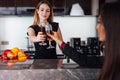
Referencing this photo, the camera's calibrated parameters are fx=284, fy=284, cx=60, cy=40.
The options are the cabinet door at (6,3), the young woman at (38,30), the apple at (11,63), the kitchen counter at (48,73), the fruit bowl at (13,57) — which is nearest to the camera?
the kitchen counter at (48,73)

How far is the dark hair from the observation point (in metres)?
1.07

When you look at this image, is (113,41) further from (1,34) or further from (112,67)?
(1,34)

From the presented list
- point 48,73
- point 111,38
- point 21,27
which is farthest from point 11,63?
point 21,27

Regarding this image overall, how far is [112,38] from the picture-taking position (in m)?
1.08

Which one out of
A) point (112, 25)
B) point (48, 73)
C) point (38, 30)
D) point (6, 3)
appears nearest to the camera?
point (112, 25)

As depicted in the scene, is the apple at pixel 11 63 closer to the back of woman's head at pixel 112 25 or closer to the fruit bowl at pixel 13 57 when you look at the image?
the fruit bowl at pixel 13 57

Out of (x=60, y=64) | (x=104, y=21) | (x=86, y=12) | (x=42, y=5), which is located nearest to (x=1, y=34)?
(x=86, y=12)

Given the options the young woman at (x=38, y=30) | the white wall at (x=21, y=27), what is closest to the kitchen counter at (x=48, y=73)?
the young woman at (x=38, y=30)

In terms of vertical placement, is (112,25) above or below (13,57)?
above

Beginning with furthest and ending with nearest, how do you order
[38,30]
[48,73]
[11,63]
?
[38,30], [11,63], [48,73]

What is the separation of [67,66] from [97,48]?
7.32 ft

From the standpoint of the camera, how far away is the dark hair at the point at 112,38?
1.07 m

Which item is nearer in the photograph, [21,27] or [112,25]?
[112,25]

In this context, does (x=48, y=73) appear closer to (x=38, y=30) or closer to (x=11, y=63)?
(x=11, y=63)
